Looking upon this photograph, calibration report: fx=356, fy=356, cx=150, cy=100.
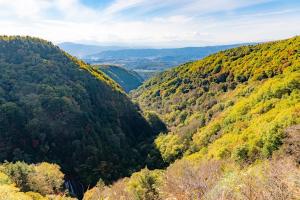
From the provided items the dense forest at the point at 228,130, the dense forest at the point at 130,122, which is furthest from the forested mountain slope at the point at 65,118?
the dense forest at the point at 228,130

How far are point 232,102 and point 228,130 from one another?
22513mm

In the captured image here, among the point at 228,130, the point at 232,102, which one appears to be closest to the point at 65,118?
the point at 232,102

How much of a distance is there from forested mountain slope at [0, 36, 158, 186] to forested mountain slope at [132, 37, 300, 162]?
1405 centimetres

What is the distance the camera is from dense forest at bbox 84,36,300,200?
1833 cm

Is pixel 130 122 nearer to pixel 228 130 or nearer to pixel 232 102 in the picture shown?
pixel 232 102

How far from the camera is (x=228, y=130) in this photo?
247 ft

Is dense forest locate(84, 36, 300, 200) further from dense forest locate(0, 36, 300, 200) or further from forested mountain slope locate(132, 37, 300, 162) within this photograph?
dense forest locate(0, 36, 300, 200)

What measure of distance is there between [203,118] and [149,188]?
59.3 metres

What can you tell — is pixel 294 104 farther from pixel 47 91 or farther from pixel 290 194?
pixel 47 91

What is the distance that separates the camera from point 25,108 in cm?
9475

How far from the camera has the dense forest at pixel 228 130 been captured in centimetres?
1833

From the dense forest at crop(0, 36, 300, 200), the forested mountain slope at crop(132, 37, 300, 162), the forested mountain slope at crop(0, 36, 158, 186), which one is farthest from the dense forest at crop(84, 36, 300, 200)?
the forested mountain slope at crop(0, 36, 158, 186)

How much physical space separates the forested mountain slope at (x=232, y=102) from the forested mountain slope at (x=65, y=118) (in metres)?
14.1

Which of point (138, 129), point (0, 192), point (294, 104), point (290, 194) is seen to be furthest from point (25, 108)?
point (290, 194)
